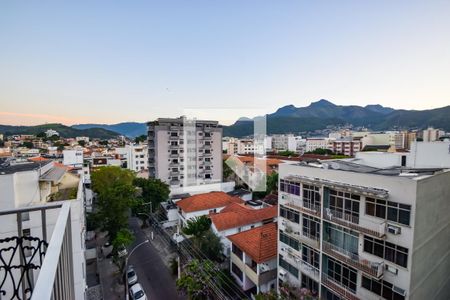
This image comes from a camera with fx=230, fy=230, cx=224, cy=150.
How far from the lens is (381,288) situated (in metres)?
6.51

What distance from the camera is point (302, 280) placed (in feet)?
29.1

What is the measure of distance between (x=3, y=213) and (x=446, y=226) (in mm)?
10852

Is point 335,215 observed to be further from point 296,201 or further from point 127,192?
point 127,192

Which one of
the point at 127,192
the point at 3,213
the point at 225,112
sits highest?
the point at 225,112

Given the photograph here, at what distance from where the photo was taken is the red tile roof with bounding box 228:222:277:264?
994 centimetres

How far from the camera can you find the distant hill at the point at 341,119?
7793cm

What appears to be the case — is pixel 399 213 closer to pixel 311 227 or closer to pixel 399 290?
pixel 399 290

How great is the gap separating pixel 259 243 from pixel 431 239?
6.09 metres

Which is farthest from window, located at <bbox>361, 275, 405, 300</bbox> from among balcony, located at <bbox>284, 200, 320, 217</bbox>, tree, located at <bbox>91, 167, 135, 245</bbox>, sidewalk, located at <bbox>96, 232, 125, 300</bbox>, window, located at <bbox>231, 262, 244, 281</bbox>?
tree, located at <bbox>91, 167, 135, 245</bbox>

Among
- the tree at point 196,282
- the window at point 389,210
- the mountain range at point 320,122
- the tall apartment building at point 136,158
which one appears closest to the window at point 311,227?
the window at point 389,210

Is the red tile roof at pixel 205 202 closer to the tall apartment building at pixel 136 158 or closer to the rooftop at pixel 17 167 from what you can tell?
the rooftop at pixel 17 167

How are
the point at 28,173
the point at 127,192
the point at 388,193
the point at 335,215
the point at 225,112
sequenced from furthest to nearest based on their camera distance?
the point at 225,112 → the point at 127,192 → the point at 28,173 → the point at 335,215 → the point at 388,193

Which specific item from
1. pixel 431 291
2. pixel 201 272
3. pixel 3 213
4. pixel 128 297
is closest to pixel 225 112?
pixel 201 272

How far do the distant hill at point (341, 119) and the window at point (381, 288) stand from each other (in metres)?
13.9
